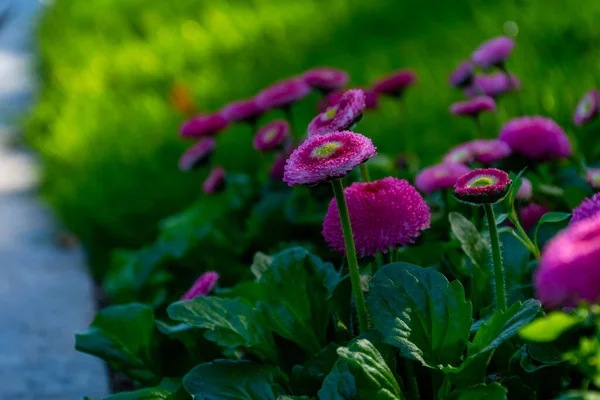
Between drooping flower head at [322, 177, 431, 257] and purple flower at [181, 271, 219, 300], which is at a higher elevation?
drooping flower head at [322, 177, 431, 257]

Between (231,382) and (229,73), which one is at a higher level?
(229,73)

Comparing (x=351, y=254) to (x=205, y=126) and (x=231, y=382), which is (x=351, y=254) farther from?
(x=205, y=126)

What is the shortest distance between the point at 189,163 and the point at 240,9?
11.7 ft

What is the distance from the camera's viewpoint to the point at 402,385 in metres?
1.29

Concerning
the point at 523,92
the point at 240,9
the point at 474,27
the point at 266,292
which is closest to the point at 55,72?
the point at 240,9

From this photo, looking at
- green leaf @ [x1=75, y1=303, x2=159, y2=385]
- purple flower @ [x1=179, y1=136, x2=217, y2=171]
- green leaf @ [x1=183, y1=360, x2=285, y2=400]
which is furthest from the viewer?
purple flower @ [x1=179, y1=136, x2=217, y2=171]

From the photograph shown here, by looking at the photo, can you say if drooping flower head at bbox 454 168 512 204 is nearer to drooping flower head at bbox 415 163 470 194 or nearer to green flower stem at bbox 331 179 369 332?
green flower stem at bbox 331 179 369 332

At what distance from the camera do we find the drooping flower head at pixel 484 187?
116cm

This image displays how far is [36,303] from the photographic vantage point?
8.34 feet

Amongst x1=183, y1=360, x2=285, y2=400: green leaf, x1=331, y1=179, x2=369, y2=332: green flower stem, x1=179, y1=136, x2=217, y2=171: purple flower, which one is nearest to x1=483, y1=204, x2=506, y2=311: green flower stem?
x1=331, y1=179, x2=369, y2=332: green flower stem

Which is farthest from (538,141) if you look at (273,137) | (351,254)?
(351,254)

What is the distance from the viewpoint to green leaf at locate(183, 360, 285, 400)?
1358 mm

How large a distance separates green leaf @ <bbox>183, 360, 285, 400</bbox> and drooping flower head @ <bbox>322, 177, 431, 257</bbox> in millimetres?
248

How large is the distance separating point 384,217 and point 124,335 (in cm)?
59
